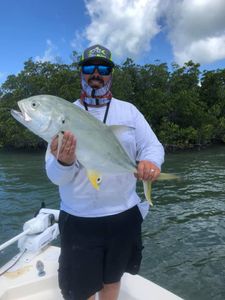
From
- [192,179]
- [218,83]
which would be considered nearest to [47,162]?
[192,179]

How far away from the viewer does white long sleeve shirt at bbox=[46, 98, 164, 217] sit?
2.62 meters

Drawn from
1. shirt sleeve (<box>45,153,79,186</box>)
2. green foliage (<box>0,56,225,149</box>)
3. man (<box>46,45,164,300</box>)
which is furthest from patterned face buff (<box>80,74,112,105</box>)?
green foliage (<box>0,56,225,149</box>)

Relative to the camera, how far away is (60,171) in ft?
8.15

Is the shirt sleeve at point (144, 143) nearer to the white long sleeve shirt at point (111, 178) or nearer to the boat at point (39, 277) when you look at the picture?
the white long sleeve shirt at point (111, 178)

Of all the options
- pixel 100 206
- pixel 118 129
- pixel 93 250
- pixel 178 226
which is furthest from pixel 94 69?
pixel 178 226

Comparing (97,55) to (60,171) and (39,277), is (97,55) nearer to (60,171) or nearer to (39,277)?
(60,171)

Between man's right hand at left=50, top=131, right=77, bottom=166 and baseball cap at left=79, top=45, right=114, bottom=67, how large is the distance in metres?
0.75

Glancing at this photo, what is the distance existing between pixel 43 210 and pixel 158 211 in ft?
21.7

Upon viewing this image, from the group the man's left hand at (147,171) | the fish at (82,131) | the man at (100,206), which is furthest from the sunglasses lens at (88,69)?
the man's left hand at (147,171)

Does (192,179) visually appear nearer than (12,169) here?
Yes

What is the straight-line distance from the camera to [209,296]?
19.5ft

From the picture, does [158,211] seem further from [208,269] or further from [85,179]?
[85,179]

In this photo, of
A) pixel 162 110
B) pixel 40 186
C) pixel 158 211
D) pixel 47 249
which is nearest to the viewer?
pixel 47 249

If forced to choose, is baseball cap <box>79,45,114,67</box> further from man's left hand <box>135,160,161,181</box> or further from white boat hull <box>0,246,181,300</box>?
white boat hull <box>0,246,181,300</box>
